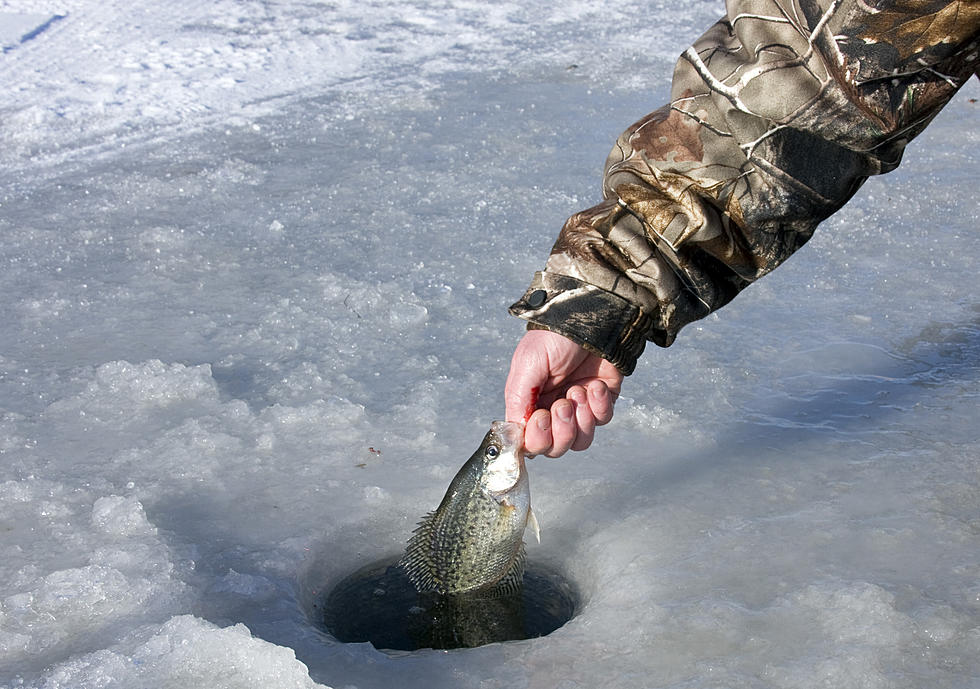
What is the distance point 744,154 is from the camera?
200 centimetres

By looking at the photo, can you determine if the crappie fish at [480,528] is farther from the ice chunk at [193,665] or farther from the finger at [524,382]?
the ice chunk at [193,665]

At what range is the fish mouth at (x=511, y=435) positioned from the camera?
7.61ft

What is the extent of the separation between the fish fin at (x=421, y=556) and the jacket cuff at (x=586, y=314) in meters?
0.62

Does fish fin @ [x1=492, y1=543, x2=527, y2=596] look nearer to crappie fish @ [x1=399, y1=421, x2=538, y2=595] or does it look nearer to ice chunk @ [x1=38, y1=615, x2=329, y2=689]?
crappie fish @ [x1=399, y1=421, x2=538, y2=595]

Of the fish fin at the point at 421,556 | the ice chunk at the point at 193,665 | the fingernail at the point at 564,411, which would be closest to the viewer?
A: the ice chunk at the point at 193,665

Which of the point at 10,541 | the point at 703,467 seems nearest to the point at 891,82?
the point at 703,467

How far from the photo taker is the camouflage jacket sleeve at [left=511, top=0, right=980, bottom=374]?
182 centimetres

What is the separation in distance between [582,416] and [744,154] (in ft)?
2.24

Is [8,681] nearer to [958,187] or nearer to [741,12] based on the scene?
[741,12]

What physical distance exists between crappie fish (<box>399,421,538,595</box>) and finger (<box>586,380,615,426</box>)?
18cm

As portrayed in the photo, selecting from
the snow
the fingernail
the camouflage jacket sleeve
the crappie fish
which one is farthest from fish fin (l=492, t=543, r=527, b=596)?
the camouflage jacket sleeve

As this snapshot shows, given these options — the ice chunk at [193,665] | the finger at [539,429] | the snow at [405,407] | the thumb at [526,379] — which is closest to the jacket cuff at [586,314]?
the thumb at [526,379]

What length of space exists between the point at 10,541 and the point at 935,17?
2.31 metres

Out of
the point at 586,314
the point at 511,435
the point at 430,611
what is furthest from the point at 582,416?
the point at 430,611
